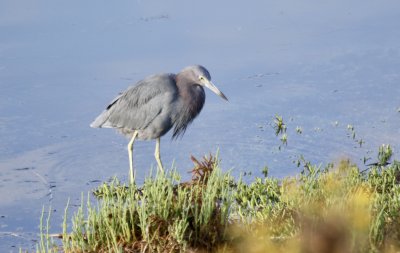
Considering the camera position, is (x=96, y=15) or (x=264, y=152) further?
(x=96, y=15)

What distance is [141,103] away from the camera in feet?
21.7

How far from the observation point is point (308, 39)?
36.7 feet

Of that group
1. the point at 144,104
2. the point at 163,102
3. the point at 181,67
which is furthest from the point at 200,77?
the point at 181,67

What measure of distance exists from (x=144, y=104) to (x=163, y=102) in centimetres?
17

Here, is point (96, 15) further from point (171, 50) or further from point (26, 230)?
point (26, 230)

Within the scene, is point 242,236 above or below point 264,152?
below

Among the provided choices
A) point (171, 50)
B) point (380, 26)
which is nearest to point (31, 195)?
point (171, 50)

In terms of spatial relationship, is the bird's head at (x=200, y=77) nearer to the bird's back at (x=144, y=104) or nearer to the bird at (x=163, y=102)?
the bird at (x=163, y=102)

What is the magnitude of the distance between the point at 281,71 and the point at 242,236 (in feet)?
18.4

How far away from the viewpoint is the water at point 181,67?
7305 mm

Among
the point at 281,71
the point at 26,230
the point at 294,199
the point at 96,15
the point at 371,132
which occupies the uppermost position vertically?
the point at 96,15

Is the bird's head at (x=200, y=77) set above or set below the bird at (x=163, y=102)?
above

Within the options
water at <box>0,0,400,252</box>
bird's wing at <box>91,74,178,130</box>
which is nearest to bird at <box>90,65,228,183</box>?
bird's wing at <box>91,74,178,130</box>

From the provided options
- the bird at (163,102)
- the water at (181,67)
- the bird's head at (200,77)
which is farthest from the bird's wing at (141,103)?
the water at (181,67)
